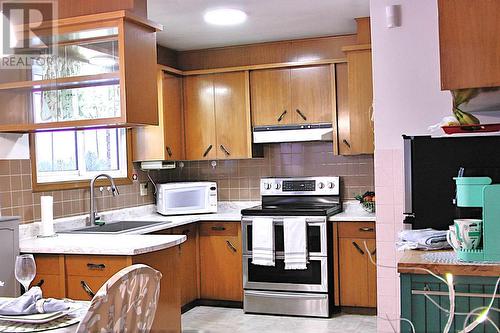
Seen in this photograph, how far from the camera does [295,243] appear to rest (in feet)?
16.3

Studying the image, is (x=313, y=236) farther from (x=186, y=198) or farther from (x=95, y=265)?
A: (x=95, y=265)

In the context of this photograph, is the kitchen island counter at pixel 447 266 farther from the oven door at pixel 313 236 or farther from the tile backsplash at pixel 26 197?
the tile backsplash at pixel 26 197

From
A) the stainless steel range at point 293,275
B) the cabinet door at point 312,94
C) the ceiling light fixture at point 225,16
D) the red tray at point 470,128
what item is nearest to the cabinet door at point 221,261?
the stainless steel range at point 293,275

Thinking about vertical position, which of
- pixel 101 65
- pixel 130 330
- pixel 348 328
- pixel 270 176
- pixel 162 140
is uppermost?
pixel 101 65

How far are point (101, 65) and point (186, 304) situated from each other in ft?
8.55

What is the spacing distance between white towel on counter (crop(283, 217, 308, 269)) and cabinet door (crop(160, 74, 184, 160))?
4.35ft

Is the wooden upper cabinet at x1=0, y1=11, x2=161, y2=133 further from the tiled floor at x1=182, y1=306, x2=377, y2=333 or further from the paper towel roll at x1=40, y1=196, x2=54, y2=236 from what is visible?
the tiled floor at x1=182, y1=306, x2=377, y2=333

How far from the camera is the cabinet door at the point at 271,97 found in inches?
216

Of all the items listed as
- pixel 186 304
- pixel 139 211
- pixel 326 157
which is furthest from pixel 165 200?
pixel 326 157

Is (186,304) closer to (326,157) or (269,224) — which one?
(269,224)

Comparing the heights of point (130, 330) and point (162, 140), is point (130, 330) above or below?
below

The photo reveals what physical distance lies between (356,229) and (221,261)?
130 centimetres

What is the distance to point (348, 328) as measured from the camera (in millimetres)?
4645

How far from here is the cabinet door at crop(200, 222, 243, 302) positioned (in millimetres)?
5344
